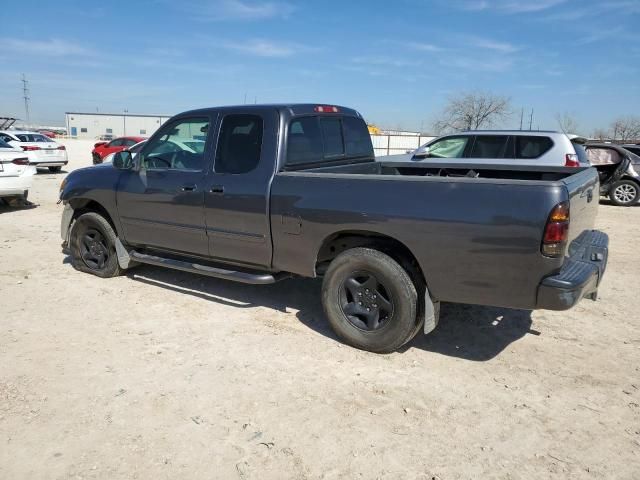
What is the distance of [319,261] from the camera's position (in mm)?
4414

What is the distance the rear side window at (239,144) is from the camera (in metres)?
4.53

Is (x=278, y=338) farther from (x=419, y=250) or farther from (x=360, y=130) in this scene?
(x=360, y=130)

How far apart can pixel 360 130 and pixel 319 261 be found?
1.88 m

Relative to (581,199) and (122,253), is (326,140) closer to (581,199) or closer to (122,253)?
(581,199)

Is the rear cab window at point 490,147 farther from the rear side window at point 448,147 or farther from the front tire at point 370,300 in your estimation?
the front tire at point 370,300

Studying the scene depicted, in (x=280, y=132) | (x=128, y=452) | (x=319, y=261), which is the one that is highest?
(x=280, y=132)

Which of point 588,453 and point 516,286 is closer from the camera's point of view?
point 588,453

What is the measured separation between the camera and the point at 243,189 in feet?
14.6

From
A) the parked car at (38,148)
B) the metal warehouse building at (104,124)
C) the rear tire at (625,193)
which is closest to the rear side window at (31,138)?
the parked car at (38,148)

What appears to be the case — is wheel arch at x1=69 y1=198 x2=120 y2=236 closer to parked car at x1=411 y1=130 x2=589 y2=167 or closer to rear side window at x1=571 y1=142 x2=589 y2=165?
parked car at x1=411 y1=130 x2=589 y2=167

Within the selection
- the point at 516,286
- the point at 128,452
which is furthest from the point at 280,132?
the point at 128,452

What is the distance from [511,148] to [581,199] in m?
6.86

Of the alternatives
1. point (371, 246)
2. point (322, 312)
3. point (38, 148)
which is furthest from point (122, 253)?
point (38, 148)

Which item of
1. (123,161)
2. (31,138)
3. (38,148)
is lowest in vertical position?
(123,161)
